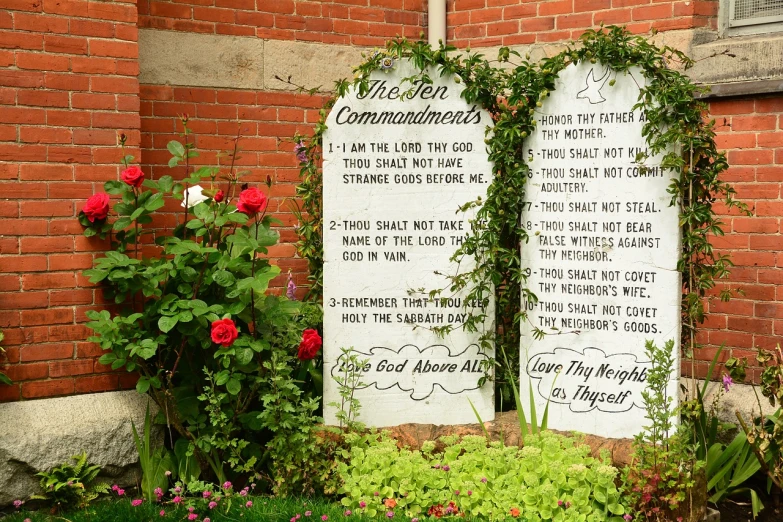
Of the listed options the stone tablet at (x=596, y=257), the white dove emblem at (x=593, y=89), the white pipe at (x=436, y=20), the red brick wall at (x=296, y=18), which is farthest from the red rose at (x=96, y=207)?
the white pipe at (x=436, y=20)

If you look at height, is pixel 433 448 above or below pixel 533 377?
below

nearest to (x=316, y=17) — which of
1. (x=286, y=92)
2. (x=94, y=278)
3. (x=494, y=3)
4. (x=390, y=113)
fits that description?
(x=286, y=92)

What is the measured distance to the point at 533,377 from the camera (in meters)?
4.53

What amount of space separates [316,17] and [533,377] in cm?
299

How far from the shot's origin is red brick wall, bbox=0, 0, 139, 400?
4.25 metres

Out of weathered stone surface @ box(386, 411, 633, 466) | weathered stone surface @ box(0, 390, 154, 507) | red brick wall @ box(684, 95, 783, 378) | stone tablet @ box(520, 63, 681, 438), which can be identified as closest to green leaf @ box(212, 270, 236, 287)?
weathered stone surface @ box(0, 390, 154, 507)

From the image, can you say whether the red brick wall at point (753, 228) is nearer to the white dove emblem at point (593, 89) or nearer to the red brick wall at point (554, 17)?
the red brick wall at point (554, 17)

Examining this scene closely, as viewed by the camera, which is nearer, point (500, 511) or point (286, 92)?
point (500, 511)

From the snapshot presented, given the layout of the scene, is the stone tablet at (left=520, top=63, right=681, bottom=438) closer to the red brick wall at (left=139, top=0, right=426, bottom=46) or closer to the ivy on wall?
the ivy on wall

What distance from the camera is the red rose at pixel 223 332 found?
4074 mm

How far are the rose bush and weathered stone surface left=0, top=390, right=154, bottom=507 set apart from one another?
189mm

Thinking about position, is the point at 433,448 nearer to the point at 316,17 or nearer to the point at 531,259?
the point at 531,259

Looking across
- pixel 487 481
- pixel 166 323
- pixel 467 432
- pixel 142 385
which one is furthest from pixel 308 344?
pixel 487 481

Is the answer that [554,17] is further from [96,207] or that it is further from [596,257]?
[96,207]
